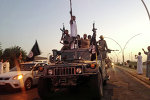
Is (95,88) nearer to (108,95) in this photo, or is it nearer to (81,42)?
(108,95)

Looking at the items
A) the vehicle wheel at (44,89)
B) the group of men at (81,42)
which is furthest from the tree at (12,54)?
the vehicle wheel at (44,89)

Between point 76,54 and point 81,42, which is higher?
point 81,42

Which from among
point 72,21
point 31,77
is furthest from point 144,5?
point 31,77

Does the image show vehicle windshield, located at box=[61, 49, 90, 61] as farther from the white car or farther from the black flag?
the black flag

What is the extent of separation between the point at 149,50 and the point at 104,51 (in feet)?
11.4

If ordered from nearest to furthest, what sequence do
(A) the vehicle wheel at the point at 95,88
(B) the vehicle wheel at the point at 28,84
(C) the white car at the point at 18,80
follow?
(A) the vehicle wheel at the point at 95,88
(C) the white car at the point at 18,80
(B) the vehicle wheel at the point at 28,84

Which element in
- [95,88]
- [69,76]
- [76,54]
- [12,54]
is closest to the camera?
[95,88]

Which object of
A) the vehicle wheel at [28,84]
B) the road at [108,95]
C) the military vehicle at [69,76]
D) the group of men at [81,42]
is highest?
the group of men at [81,42]

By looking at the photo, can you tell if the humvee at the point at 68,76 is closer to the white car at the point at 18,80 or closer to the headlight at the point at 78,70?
the headlight at the point at 78,70

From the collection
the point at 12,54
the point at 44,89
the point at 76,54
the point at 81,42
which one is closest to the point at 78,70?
the point at 44,89

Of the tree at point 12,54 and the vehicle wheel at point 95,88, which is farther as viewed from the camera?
the tree at point 12,54

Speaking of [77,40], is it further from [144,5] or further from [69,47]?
[144,5]

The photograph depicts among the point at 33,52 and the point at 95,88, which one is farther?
the point at 33,52

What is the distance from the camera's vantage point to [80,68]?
6.22 meters
